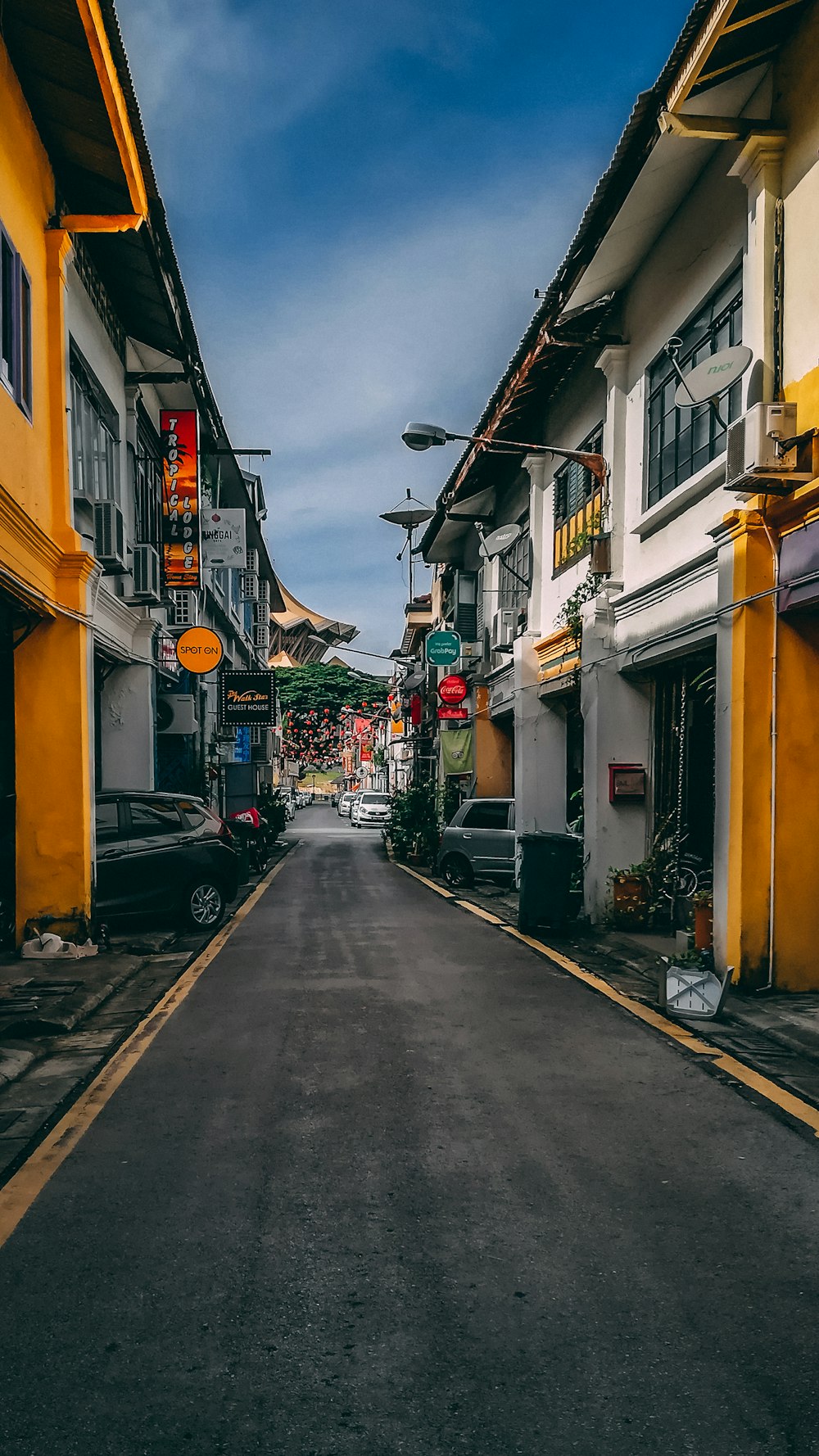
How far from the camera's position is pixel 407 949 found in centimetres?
1154

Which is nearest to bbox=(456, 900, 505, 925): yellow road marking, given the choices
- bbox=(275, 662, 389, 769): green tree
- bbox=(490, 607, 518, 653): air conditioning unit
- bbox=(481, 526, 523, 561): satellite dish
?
bbox=(490, 607, 518, 653): air conditioning unit

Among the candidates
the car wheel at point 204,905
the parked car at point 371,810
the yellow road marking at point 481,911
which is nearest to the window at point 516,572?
the yellow road marking at point 481,911

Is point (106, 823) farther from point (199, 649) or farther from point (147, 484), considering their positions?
point (147, 484)

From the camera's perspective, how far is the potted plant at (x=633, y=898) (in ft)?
41.5

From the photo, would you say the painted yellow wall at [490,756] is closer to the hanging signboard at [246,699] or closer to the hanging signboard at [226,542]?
the hanging signboard at [246,699]

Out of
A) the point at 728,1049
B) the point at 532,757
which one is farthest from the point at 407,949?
the point at 532,757

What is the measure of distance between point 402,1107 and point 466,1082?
2.00 ft

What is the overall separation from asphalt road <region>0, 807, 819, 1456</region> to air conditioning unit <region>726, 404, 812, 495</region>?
432 cm

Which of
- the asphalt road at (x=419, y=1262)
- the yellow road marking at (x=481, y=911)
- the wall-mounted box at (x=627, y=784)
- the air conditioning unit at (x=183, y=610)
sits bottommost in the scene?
the yellow road marking at (x=481, y=911)

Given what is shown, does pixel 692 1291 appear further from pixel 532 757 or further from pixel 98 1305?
pixel 532 757

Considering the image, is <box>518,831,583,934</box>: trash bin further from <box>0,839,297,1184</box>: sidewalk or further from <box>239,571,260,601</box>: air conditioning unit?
<box>239,571,260,601</box>: air conditioning unit

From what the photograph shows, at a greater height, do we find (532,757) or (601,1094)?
(532,757)

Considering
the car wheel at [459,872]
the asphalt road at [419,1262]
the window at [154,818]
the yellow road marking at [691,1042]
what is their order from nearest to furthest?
the asphalt road at [419,1262], the yellow road marking at [691,1042], the window at [154,818], the car wheel at [459,872]

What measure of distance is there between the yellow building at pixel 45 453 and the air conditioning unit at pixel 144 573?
4357mm
